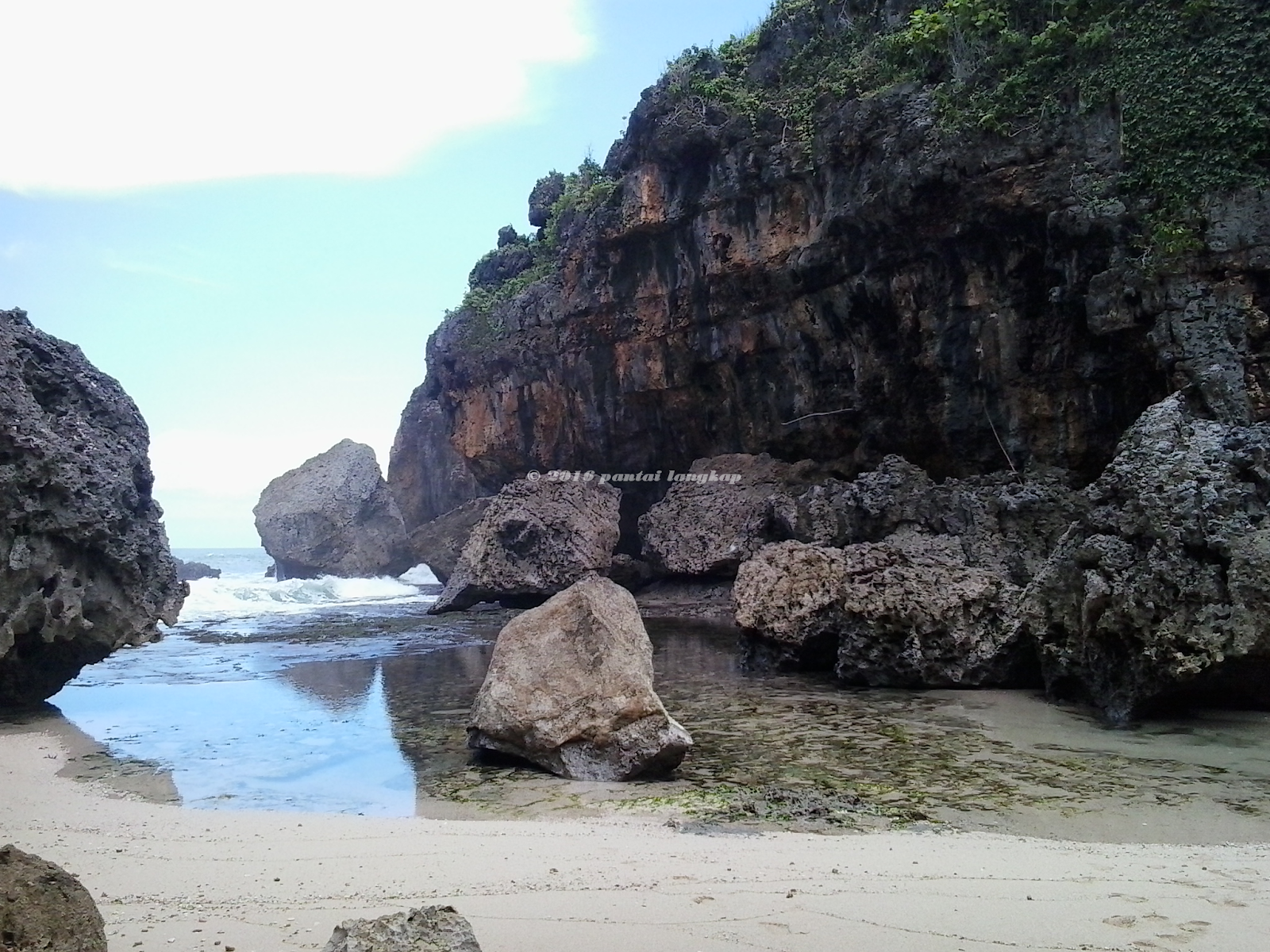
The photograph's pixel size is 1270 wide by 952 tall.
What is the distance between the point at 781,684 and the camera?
10.6 metres

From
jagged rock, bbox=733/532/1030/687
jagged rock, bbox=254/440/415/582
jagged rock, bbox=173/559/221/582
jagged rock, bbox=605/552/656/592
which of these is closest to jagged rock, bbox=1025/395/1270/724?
jagged rock, bbox=733/532/1030/687

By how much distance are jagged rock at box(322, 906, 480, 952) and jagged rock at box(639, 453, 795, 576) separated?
17000 millimetres

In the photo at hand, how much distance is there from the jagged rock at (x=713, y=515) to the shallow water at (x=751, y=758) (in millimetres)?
8776

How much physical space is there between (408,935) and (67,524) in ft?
26.0

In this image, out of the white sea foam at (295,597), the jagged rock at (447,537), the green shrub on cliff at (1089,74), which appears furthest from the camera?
the jagged rock at (447,537)

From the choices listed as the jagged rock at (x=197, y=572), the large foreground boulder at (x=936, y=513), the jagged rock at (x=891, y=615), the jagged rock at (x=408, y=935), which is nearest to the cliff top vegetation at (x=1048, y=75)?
the large foreground boulder at (x=936, y=513)

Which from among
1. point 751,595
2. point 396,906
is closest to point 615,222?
point 751,595

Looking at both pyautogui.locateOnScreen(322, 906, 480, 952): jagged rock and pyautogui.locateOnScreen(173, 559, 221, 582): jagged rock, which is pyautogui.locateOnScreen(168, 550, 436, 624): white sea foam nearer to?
pyautogui.locateOnScreen(173, 559, 221, 582): jagged rock

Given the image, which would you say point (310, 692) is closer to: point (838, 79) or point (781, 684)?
point (781, 684)

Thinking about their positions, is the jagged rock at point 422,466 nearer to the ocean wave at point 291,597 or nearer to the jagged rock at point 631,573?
the ocean wave at point 291,597

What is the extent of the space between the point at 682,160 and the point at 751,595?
40.9 ft

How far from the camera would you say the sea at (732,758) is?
5.55 metres

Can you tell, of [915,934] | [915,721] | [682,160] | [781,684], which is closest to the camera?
[915,934]

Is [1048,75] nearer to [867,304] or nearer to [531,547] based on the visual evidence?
[867,304]
